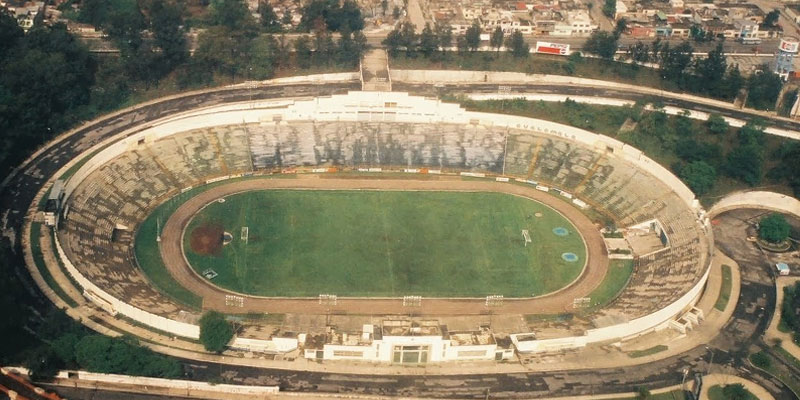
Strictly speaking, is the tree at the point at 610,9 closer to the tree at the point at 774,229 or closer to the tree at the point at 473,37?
the tree at the point at 473,37

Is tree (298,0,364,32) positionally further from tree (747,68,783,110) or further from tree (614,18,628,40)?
tree (747,68,783,110)

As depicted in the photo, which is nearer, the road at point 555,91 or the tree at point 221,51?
the road at point 555,91

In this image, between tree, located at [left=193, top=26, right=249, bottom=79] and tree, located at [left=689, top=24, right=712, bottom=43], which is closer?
tree, located at [left=193, top=26, right=249, bottom=79]

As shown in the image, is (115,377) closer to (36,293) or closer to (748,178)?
(36,293)

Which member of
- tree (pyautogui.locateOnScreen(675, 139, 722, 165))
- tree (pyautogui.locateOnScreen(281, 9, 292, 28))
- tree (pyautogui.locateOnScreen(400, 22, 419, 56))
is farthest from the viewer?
tree (pyautogui.locateOnScreen(281, 9, 292, 28))

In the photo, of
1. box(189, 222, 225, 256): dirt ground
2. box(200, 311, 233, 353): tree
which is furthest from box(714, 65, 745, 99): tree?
box(200, 311, 233, 353): tree

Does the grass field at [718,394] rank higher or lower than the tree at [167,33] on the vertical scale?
lower

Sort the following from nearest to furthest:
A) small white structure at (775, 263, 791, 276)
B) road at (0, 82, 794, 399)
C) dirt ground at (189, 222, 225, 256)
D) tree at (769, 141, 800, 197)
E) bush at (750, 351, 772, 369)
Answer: road at (0, 82, 794, 399), bush at (750, 351, 772, 369), small white structure at (775, 263, 791, 276), dirt ground at (189, 222, 225, 256), tree at (769, 141, 800, 197)

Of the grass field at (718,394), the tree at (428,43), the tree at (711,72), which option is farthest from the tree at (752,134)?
the tree at (428,43)
